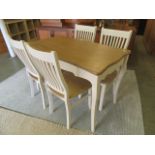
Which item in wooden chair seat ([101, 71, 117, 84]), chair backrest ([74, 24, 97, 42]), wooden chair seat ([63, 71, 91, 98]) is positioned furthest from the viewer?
chair backrest ([74, 24, 97, 42])

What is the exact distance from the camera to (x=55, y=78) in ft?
4.25

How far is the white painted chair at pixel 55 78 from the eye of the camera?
1146mm

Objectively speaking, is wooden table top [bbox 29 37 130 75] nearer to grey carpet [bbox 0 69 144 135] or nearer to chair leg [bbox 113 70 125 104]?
chair leg [bbox 113 70 125 104]

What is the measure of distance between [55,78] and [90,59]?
411 mm

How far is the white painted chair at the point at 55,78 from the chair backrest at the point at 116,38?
2.39 ft

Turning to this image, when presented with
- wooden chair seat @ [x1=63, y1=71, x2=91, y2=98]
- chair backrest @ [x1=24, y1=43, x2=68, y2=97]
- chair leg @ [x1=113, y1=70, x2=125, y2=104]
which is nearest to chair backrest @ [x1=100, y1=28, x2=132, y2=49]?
chair leg @ [x1=113, y1=70, x2=125, y2=104]

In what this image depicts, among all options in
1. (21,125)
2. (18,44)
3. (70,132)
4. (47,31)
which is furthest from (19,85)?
(47,31)

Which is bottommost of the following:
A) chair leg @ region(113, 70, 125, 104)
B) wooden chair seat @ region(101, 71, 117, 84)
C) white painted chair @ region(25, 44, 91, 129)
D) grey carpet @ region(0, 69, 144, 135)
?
grey carpet @ region(0, 69, 144, 135)

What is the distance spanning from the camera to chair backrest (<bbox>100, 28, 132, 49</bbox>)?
69.6 inches

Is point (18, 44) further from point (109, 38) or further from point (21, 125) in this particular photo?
point (109, 38)

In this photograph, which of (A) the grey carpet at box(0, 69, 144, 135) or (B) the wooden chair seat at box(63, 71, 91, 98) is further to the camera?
(A) the grey carpet at box(0, 69, 144, 135)

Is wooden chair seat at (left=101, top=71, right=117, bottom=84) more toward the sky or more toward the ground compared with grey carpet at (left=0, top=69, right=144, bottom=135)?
more toward the sky

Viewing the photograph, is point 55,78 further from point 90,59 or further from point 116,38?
point 116,38

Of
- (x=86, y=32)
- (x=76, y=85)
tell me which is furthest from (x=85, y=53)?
(x=86, y=32)
